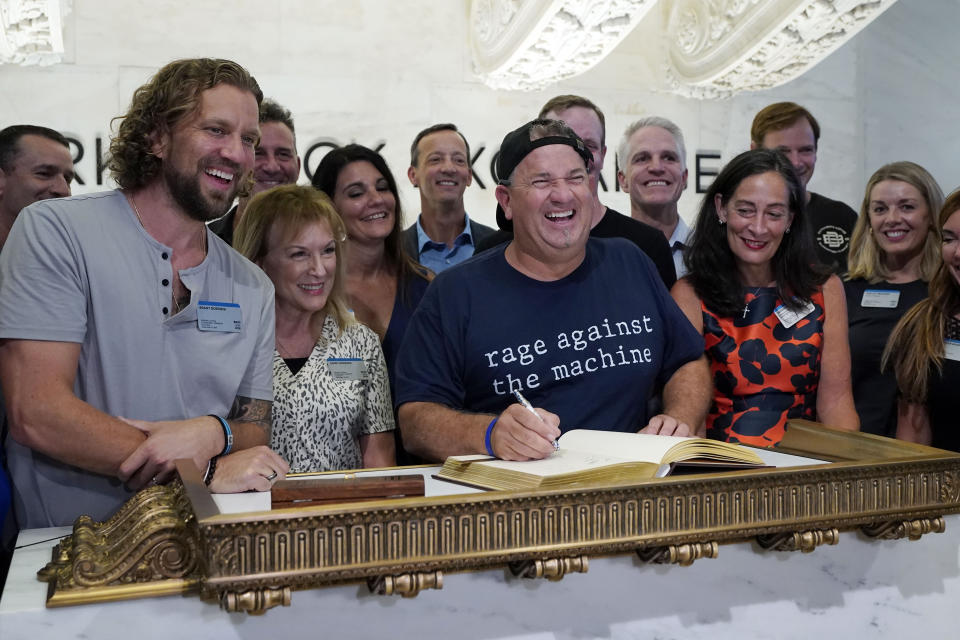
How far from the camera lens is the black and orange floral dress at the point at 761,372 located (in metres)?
2.47

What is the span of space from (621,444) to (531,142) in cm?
92

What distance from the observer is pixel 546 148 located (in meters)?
2.21

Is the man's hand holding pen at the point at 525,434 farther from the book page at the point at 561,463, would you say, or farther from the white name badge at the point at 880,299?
the white name badge at the point at 880,299

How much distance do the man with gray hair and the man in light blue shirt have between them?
70 centimetres

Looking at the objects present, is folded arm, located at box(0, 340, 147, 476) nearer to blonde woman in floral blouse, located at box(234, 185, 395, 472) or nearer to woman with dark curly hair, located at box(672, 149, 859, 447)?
blonde woman in floral blouse, located at box(234, 185, 395, 472)

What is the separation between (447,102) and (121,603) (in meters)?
4.97

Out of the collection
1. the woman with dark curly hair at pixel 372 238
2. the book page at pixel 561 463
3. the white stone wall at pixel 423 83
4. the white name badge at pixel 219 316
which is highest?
the white stone wall at pixel 423 83

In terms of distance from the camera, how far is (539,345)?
208 centimetres

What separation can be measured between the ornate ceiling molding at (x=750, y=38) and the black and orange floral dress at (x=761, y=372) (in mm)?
3616

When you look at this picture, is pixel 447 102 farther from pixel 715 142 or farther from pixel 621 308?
pixel 621 308

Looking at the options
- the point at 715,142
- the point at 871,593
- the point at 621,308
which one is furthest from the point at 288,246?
the point at 715,142

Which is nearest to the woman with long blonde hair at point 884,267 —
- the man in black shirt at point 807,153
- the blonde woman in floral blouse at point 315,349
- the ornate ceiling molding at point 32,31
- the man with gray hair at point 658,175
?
the man in black shirt at point 807,153

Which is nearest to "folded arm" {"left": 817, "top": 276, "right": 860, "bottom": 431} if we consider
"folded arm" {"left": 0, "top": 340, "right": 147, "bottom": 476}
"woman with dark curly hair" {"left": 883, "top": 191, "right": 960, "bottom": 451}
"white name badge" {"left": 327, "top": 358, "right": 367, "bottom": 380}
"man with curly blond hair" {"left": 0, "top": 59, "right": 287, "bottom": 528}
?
"woman with dark curly hair" {"left": 883, "top": 191, "right": 960, "bottom": 451}

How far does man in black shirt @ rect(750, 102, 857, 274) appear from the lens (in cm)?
385
